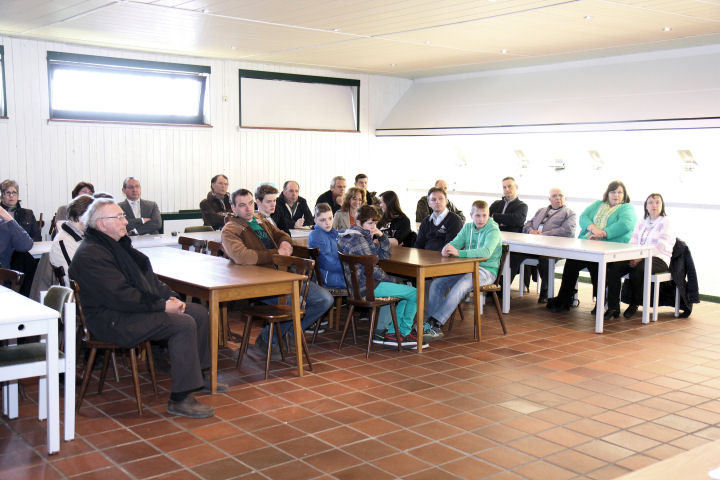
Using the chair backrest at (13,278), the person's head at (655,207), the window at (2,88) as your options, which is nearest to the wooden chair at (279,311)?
the chair backrest at (13,278)

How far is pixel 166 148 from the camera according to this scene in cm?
Result: 1003

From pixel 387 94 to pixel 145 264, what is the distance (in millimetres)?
8396

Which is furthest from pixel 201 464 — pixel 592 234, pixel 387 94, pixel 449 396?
pixel 387 94

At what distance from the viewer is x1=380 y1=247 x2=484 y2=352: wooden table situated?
5.89 m

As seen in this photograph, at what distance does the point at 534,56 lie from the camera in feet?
30.2

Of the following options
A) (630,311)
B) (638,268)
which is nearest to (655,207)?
(638,268)

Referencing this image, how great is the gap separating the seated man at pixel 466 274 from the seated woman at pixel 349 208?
1451 mm

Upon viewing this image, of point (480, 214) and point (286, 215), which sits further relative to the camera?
point (286, 215)

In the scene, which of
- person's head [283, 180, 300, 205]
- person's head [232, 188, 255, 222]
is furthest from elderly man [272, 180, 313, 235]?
person's head [232, 188, 255, 222]

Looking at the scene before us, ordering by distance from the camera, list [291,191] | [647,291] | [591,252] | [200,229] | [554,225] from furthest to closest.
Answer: [291,191], [554,225], [200,229], [647,291], [591,252]

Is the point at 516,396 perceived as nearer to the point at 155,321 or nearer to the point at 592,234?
the point at 155,321

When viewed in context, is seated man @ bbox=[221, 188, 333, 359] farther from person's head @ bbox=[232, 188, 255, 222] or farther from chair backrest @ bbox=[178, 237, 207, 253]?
chair backrest @ bbox=[178, 237, 207, 253]

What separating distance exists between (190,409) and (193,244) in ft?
8.31

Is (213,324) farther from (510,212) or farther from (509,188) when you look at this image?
(509,188)
